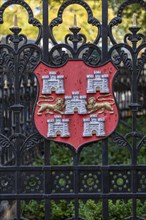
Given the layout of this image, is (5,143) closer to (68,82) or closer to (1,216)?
(68,82)

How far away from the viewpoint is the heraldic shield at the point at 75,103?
16.8 ft

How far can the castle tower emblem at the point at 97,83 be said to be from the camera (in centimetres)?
511

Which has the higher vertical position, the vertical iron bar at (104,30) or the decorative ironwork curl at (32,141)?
the vertical iron bar at (104,30)

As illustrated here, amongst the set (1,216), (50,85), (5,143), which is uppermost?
(50,85)

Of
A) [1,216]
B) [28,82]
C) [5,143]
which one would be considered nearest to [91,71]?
[5,143]

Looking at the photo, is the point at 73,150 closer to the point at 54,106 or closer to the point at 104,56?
the point at 54,106

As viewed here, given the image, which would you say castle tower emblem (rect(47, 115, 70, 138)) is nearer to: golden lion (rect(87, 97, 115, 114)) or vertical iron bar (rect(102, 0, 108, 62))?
golden lion (rect(87, 97, 115, 114))

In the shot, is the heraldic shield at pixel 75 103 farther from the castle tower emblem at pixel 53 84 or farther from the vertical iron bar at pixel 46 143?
the vertical iron bar at pixel 46 143

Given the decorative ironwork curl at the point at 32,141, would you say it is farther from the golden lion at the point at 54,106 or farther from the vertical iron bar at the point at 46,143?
the golden lion at the point at 54,106

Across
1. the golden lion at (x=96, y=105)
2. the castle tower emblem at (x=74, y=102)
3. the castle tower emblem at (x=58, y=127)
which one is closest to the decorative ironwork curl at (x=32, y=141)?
the castle tower emblem at (x=58, y=127)

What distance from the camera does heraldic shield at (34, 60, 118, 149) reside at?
512 centimetres

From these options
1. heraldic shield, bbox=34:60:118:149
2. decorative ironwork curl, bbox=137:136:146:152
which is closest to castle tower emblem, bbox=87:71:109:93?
heraldic shield, bbox=34:60:118:149

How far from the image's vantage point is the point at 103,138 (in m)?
5.14

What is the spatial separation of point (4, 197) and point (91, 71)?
5.00 feet
